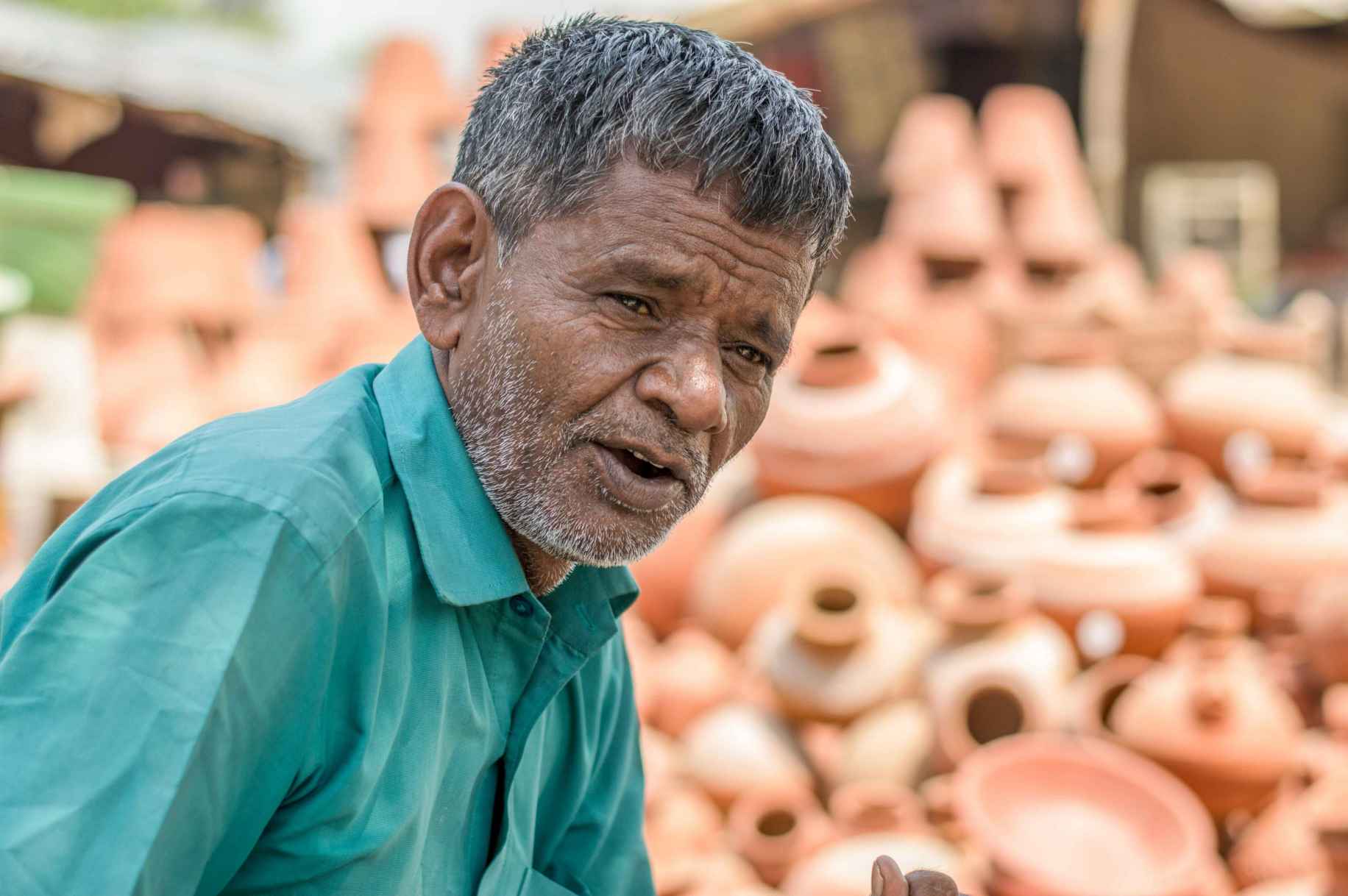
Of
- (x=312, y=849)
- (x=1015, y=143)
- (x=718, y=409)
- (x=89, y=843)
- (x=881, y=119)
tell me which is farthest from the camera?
(x=881, y=119)

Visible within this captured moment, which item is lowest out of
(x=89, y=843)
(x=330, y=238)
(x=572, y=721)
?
(x=330, y=238)

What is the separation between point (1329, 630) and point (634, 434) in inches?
137

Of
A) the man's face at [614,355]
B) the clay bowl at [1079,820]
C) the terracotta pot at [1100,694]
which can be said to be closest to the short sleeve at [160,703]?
the man's face at [614,355]

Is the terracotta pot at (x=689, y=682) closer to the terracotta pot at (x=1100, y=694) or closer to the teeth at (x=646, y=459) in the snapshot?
the terracotta pot at (x=1100, y=694)

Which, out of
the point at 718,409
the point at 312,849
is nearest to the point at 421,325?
the point at 718,409

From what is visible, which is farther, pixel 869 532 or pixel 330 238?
pixel 330 238

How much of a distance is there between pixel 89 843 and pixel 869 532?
4093 millimetres

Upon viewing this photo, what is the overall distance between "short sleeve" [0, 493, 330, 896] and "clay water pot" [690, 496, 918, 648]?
360cm

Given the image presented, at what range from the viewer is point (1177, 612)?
429 centimetres

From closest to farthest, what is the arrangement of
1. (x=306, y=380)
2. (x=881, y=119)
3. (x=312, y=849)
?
1. (x=312, y=849)
2. (x=306, y=380)
3. (x=881, y=119)

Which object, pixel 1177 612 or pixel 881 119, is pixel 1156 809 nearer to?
pixel 1177 612

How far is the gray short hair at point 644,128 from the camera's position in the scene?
1.16 meters

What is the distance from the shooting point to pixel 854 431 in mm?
4922

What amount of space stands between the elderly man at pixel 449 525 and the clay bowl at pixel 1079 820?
1.92m
